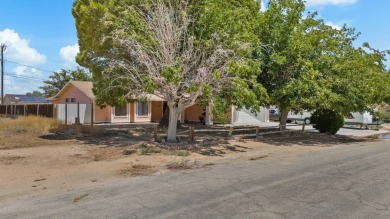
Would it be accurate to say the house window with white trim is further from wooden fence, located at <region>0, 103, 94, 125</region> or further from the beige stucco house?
wooden fence, located at <region>0, 103, 94, 125</region>

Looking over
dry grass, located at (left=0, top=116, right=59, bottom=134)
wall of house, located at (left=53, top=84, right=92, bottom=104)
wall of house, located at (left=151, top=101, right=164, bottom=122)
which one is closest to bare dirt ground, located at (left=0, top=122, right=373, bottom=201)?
dry grass, located at (left=0, top=116, right=59, bottom=134)

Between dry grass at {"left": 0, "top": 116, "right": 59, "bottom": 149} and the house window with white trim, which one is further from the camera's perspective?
the house window with white trim

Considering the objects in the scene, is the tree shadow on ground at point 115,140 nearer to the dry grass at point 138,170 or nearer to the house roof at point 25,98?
the dry grass at point 138,170

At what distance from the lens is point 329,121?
87.0 feet

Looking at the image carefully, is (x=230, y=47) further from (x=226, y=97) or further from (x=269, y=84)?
(x=269, y=84)

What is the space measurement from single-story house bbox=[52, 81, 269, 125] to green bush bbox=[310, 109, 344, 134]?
334 inches

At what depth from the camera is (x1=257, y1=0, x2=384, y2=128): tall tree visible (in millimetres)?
19248

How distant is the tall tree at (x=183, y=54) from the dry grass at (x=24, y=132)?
3.84 metres

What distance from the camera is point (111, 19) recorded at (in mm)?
17000

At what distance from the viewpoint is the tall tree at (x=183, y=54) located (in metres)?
15.0

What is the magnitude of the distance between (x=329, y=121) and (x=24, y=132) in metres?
20.2

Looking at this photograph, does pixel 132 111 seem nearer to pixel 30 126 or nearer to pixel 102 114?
pixel 102 114

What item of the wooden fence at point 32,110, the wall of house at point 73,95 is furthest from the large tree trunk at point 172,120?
the wall of house at point 73,95

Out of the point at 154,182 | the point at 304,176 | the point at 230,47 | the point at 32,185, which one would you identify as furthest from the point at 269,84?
the point at 32,185
